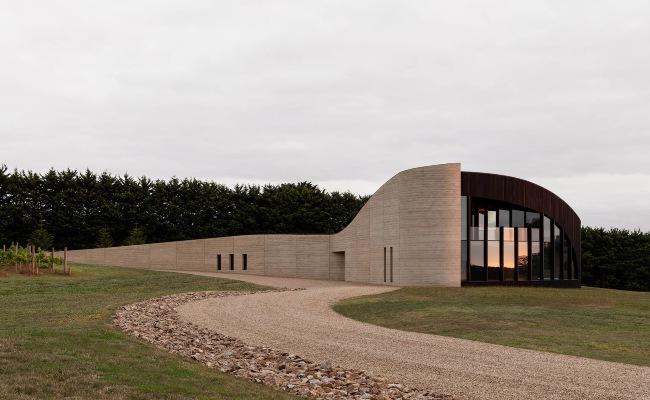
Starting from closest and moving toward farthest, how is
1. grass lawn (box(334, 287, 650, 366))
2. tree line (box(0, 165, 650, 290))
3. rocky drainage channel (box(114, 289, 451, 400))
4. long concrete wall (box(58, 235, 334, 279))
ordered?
1. rocky drainage channel (box(114, 289, 451, 400))
2. grass lawn (box(334, 287, 650, 366))
3. long concrete wall (box(58, 235, 334, 279))
4. tree line (box(0, 165, 650, 290))

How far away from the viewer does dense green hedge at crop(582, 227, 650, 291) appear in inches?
2520

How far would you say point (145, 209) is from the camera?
7775 centimetres

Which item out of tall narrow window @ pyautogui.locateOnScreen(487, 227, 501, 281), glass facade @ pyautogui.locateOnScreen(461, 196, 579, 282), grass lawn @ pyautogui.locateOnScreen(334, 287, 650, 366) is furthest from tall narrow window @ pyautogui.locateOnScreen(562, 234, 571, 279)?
grass lawn @ pyautogui.locateOnScreen(334, 287, 650, 366)

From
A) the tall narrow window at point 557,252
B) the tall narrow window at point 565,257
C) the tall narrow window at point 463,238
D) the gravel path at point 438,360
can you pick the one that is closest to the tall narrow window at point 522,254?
the tall narrow window at point 557,252

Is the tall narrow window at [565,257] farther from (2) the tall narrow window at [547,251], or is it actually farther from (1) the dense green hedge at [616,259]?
(1) the dense green hedge at [616,259]

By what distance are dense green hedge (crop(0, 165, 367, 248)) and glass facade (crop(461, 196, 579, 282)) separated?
34605 mm

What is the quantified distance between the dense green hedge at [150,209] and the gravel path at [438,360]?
52.3 metres

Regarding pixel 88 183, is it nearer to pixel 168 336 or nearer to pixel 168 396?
pixel 168 336

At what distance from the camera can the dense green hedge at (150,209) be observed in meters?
75.1

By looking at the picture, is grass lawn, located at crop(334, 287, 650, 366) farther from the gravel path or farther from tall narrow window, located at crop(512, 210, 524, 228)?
tall narrow window, located at crop(512, 210, 524, 228)

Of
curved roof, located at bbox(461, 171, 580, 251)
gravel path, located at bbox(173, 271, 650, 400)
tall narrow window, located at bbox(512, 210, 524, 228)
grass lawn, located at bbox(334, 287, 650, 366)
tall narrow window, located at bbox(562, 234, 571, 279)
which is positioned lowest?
grass lawn, located at bbox(334, 287, 650, 366)

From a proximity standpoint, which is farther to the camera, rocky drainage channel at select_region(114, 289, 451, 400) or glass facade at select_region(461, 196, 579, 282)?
glass facade at select_region(461, 196, 579, 282)

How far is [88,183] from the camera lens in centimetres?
7775

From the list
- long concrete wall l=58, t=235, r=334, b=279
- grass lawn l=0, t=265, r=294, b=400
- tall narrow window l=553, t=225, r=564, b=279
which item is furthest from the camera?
long concrete wall l=58, t=235, r=334, b=279
